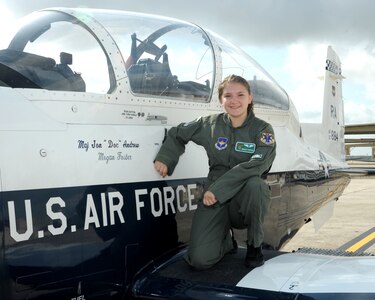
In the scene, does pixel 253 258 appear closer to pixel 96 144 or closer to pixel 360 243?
pixel 96 144

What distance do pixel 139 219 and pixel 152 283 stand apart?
0.38 meters

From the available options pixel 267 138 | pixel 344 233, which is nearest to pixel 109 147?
pixel 267 138

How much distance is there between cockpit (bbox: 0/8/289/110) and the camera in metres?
2.72

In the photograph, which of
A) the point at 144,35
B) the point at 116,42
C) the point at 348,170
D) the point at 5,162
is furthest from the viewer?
the point at 348,170

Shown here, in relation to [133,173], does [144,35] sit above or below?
above

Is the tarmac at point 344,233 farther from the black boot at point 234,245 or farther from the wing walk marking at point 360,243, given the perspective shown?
the black boot at point 234,245

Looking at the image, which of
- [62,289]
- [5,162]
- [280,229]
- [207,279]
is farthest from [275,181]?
[5,162]

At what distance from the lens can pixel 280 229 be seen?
4.18 meters

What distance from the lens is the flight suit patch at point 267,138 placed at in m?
2.95

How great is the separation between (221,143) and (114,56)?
88cm

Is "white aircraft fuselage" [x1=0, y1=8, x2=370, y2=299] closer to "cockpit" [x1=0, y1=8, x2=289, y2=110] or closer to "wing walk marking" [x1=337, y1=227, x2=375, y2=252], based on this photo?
"cockpit" [x1=0, y1=8, x2=289, y2=110]

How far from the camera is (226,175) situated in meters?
2.83

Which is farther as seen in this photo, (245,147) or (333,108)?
(333,108)

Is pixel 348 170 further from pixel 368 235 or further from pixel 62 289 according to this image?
pixel 62 289
